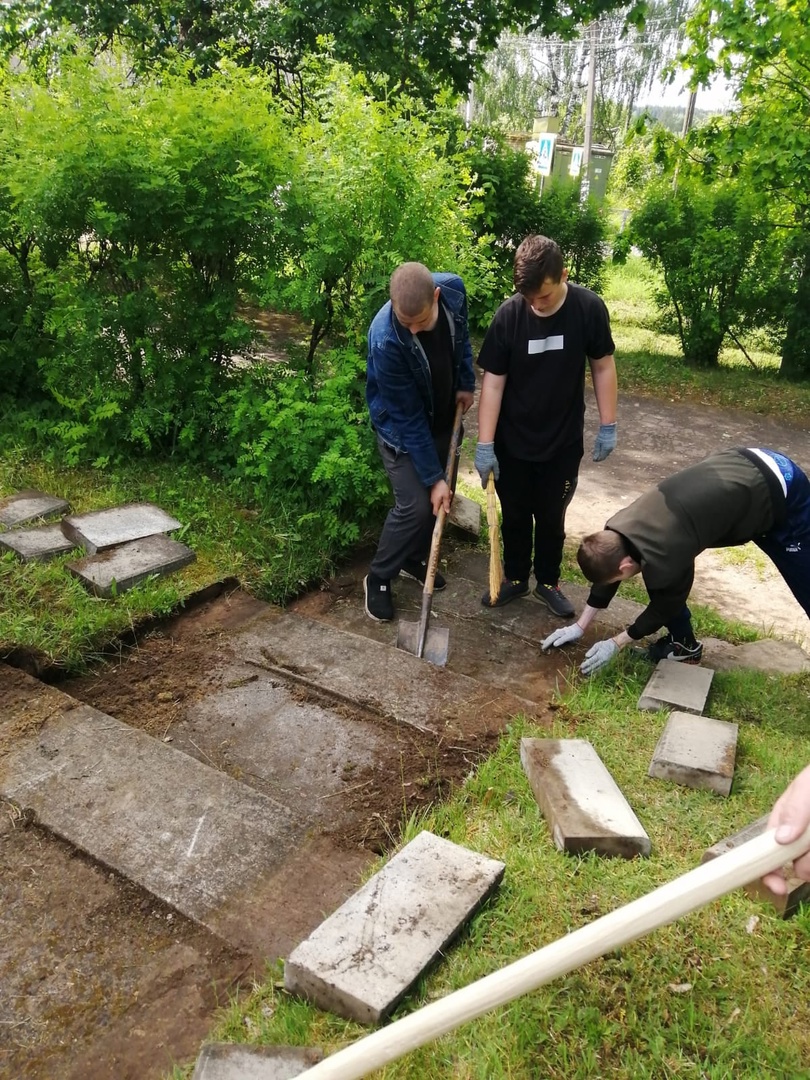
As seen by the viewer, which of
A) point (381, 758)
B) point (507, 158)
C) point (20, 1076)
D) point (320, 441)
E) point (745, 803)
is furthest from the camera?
point (507, 158)

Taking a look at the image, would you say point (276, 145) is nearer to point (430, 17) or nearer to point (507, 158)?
point (430, 17)

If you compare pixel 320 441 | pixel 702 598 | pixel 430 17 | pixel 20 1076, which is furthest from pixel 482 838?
pixel 430 17

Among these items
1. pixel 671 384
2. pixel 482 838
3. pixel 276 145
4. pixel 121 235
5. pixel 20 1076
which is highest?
pixel 276 145

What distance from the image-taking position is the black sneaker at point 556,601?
462 cm

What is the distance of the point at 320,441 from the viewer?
4.89 metres

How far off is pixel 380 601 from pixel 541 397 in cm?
138

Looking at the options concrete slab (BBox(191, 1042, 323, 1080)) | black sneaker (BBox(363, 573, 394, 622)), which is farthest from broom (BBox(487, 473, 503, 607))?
concrete slab (BBox(191, 1042, 323, 1080))

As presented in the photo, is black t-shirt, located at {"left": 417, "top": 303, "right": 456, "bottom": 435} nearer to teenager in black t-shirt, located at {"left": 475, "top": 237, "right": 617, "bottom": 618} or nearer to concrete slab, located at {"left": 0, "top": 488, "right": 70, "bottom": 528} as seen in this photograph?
teenager in black t-shirt, located at {"left": 475, "top": 237, "right": 617, "bottom": 618}

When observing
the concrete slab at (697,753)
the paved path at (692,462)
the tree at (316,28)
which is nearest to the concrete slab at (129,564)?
the concrete slab at (697,753)

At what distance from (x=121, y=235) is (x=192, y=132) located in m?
0.77

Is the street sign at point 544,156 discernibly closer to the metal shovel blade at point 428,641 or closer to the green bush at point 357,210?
the green bush at point 357,210

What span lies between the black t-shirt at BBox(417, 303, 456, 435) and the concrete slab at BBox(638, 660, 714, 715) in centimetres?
174

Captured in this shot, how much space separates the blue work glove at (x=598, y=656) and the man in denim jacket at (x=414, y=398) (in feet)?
3.39

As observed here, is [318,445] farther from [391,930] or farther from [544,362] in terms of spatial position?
[391,930]
